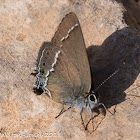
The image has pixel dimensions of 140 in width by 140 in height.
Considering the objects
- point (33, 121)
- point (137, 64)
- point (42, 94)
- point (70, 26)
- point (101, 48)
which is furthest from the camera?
point (101, 48)

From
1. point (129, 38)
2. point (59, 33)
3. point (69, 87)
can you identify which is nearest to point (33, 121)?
point (69, 87)

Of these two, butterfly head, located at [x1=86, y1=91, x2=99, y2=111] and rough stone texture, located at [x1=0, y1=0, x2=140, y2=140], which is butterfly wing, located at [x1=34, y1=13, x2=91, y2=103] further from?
rough stone texture, located at [x1=0, y1=0, x2=140, y2=140]

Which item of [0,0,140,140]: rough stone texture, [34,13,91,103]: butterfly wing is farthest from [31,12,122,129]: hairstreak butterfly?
[0,0,140,140]: rough stone texture

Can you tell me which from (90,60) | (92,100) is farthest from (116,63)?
(92,100)

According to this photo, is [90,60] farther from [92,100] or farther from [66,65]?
[92,100]

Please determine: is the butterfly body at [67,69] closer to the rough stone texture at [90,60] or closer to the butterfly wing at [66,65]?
the butterfly wing at [66,65]

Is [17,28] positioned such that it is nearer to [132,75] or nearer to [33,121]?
[33,121]
